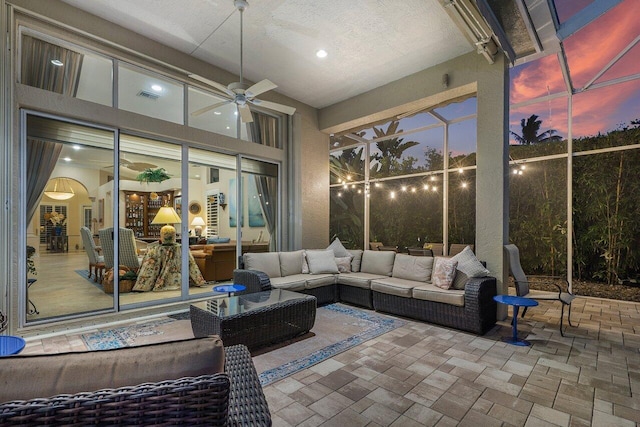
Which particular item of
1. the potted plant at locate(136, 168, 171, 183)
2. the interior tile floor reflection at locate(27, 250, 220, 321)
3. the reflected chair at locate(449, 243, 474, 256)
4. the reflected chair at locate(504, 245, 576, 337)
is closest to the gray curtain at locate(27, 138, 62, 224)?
the interior tile floor reflection at locate(27, 250, 220, 321)

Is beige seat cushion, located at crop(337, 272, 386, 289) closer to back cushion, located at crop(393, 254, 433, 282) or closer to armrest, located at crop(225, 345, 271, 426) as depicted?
back cushion, located at crop(393, 254, 433, 282)

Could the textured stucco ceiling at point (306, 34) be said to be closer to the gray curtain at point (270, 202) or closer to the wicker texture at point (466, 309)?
the gray curtain at point (270, 202)

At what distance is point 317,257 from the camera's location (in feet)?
17.4

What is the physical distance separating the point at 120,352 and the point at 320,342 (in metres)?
2.65

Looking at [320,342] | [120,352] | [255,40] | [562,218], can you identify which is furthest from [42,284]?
[562,218]

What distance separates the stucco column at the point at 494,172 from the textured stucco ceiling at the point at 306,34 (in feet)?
2.54

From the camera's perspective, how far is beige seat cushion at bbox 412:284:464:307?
12.4 feet

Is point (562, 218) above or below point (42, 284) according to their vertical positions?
above

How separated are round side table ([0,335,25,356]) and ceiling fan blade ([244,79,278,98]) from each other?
10.3 feet

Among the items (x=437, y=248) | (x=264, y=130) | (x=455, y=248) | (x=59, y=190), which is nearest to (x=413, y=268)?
(x=455, y=248)

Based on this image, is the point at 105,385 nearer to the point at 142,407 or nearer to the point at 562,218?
the point at 142,407

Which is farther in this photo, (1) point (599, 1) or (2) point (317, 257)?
(2) point (317, 257)

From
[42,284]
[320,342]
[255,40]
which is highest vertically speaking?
[255,40]

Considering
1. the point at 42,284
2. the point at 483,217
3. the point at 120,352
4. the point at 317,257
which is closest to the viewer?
the point at 120,352
